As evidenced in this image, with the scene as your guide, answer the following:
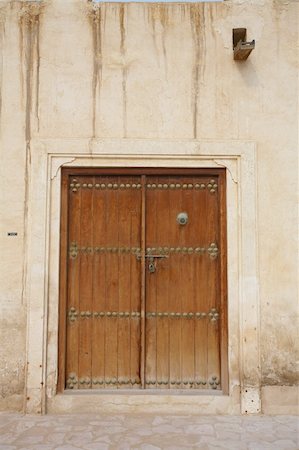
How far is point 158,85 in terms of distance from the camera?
13.7ft

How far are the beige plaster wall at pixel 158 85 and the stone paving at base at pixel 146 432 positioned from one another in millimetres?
1220

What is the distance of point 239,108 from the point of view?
4.18 metres

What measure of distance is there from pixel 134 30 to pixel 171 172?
1302 millimetres

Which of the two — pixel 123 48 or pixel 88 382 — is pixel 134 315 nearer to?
pixel 88 382

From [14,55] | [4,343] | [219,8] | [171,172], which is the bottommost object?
[4,343]

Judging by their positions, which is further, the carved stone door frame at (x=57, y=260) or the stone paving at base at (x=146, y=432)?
the carved stone door frame at (x=57, y=260)

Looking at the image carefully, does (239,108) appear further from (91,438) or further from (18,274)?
(91,438)

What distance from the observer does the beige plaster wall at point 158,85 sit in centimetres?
411

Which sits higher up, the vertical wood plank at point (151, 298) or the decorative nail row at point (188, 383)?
the vertical wood plank at point (151, 298)

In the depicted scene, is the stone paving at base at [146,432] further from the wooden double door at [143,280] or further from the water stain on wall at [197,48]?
the water stain on wall at [197,48]

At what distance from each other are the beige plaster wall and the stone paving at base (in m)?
1.22

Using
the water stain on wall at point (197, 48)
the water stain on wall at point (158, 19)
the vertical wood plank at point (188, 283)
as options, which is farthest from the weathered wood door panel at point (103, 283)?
the water stain on wall at point (158, 19)

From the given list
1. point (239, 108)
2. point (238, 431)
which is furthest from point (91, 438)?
point (239, 108)

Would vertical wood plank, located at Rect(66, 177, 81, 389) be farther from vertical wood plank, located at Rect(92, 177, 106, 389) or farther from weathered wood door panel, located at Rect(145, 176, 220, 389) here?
weathered wood door panel, located at Rect(145, 176, 220, 389)
